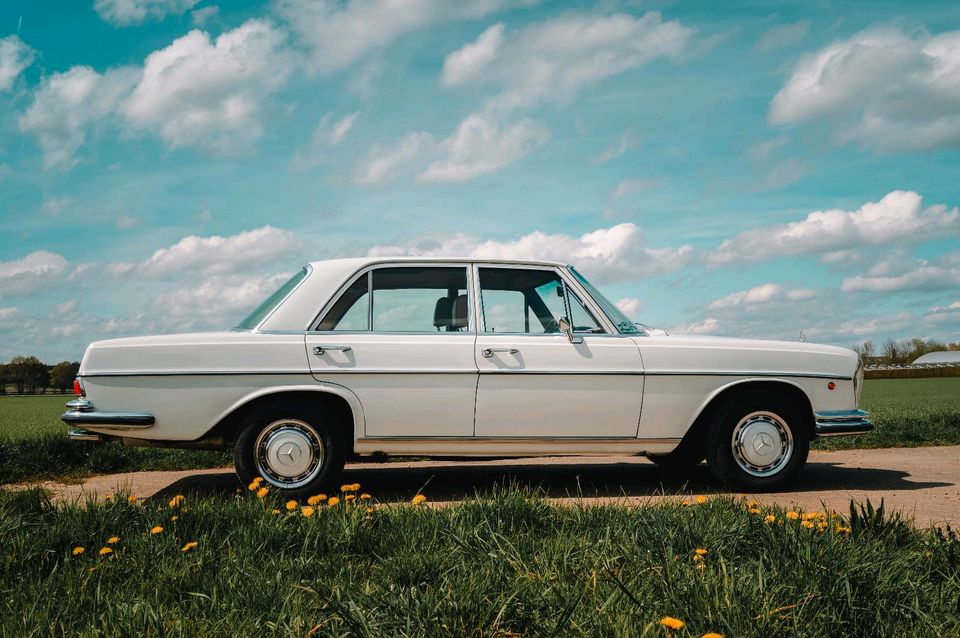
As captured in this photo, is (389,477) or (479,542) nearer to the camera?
(479,542)

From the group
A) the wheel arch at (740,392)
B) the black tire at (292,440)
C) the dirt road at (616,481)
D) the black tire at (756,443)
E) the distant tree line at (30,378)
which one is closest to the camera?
the black tire at (292,440)

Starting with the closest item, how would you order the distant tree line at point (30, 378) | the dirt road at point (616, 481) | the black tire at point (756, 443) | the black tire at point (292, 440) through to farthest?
1. the black tire at point (292, 440)
2. the dirt road at point (616, 481)
3. the black tire at point (756, 443)
4. the distant tree line at point (30, 378)

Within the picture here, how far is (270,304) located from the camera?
5.66 meters

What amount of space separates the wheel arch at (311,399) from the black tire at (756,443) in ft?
8.47

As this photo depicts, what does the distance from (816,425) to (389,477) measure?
11.5 ft

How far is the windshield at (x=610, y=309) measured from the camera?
5.82 m

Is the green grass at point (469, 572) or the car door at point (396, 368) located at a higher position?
the car door at point (396, 368)

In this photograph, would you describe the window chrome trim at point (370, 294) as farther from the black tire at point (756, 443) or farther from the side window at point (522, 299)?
the black tire at point (756, 443)

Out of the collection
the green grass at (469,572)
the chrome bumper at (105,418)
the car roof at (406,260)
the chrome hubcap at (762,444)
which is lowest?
the green grass at (469,572)

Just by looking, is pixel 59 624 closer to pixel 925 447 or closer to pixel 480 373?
pixel 480 373

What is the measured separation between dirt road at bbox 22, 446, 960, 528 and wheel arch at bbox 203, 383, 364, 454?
0.59 metres

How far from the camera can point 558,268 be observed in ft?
19.3

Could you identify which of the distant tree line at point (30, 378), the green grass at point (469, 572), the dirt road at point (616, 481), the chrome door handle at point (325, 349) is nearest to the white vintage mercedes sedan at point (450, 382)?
the chrome door handle at point (325, 349)

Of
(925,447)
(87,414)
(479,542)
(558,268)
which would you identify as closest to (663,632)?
(479,542)
